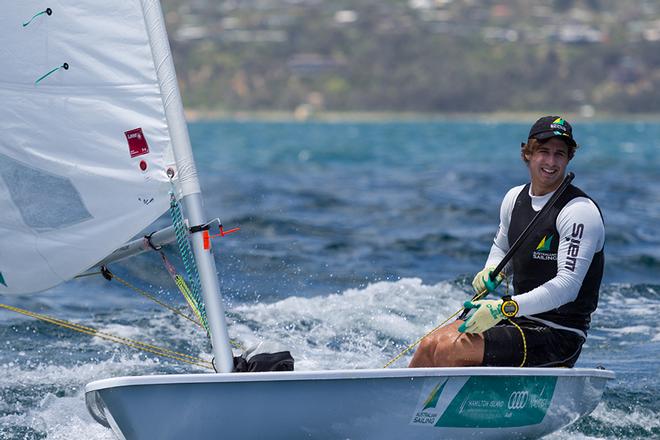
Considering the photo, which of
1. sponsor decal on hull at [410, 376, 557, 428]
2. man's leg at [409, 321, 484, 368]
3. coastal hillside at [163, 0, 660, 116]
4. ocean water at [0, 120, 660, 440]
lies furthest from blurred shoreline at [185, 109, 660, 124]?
sponsor decal on hull at [410, 376, 557, 428]

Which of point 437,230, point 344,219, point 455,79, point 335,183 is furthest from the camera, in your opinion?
point 455,79

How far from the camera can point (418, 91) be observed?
111438mm

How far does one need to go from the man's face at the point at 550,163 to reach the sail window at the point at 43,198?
7.18 ft

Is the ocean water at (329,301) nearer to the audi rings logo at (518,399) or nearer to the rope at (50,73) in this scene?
the audi rings logo at (518,399)

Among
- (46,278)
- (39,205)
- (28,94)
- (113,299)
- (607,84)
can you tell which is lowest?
(607,84)

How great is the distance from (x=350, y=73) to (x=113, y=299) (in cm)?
10764

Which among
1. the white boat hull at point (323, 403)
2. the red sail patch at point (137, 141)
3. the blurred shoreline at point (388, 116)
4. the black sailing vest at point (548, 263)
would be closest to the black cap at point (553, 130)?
the black sailing vest at point (548, 263)

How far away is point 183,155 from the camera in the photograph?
16.8ft

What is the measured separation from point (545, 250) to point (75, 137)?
7.68 ft

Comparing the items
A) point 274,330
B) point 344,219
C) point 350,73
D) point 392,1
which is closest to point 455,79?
point 350,73

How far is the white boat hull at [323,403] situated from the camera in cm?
458

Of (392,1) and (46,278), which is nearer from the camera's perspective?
(46,278)

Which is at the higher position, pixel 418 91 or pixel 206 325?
pixel 206 325

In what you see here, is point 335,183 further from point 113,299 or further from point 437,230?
point 113,299
